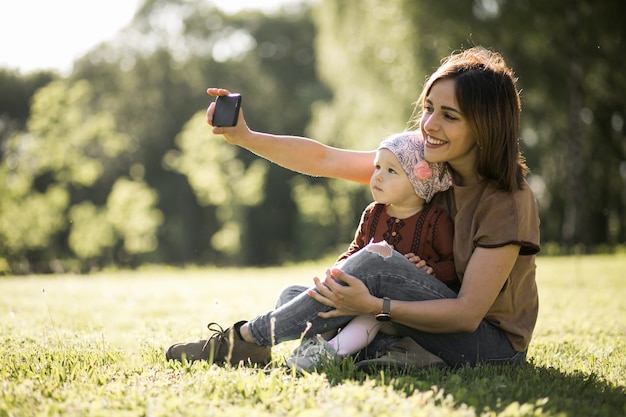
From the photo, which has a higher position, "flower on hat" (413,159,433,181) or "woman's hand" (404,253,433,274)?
"flower on hat" (413,159,433,181)

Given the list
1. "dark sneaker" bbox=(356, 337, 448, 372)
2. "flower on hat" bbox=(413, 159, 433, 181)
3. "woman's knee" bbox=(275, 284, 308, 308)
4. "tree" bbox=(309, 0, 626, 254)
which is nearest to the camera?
"dark sneaker" bbox=(356, 337, 448, 372)

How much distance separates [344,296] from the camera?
2900 mm

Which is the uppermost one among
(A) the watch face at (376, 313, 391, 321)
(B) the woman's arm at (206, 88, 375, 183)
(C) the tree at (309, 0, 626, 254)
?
(C) the tree at (309, 0, 626, 254)

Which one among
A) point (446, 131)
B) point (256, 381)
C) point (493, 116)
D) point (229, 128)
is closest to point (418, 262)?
point (446, 131)

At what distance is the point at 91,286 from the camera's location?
912 cm

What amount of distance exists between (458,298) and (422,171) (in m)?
0.67

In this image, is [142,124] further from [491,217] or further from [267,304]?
[491,217]

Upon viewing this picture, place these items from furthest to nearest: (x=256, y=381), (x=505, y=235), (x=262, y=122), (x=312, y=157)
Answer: (x=262, y=122)
(x=312, y=157)
(x=505, y=235)
(x=256, y=381)

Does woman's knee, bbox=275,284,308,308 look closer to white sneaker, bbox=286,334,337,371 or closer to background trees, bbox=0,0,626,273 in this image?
white sneaker, bbox=286,334,337,371

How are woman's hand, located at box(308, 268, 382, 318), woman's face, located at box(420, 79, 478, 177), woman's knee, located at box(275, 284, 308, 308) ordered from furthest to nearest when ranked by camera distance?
woman's knee, located at box(275, 284, 308, 308), woman's face, located at box(420, 79, 478, 177), woman's hand, located at box(308, 268, 382, 318)

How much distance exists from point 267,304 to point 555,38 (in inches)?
478

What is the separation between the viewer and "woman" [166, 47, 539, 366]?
2912mm

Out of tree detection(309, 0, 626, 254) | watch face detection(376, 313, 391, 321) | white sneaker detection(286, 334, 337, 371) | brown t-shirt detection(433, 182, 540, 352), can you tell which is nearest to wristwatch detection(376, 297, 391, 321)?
watch face detection(376, 313, 391, 321)

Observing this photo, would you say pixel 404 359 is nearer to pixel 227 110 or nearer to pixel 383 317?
pixel 383 317
